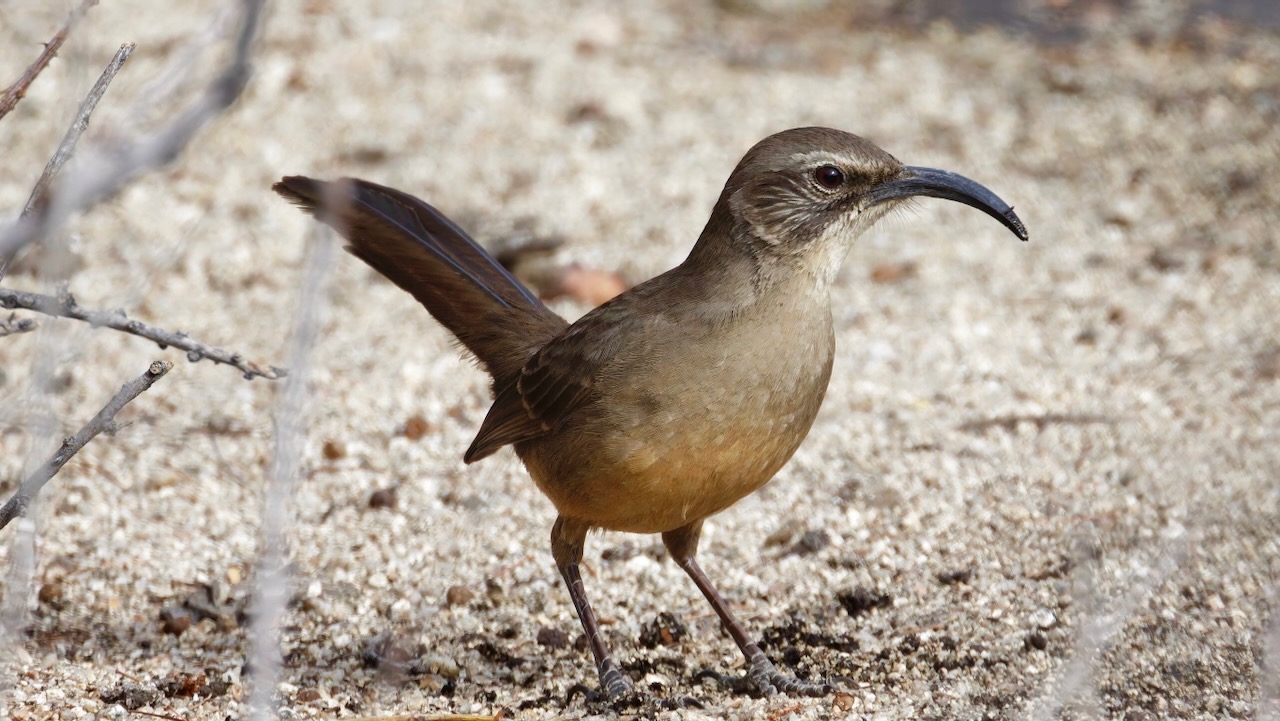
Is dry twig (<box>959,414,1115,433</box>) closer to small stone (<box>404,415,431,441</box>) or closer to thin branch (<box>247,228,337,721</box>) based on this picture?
small stone (<box>404,415,431,441</box>)

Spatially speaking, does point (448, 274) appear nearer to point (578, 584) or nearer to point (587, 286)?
point (578, 584)

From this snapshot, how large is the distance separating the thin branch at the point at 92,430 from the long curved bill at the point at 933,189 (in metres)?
1.95

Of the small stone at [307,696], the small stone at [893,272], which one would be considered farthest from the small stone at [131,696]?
the small stone at [893,272]

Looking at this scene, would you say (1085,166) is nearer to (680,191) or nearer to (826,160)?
(680,191)

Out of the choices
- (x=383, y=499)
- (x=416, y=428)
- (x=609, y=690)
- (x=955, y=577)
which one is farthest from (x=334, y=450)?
(x=955, y=577)

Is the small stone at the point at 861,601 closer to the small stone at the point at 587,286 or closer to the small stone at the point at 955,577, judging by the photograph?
the small stone at the point at 955,577

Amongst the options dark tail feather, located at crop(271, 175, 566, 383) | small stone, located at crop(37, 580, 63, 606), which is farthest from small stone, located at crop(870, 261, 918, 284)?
small stone, located at crop(37, 580, 63, 606)

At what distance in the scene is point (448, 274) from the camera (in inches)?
185

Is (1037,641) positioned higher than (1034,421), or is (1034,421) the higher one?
(1034,421)

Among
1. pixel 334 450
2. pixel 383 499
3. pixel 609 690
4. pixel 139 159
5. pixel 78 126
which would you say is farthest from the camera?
pixel 334 450

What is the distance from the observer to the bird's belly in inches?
145

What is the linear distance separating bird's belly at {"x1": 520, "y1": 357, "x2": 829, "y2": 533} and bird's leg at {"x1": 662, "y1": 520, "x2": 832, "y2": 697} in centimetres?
30

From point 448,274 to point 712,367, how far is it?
51.0 inches

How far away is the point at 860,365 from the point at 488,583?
7.01 feet
